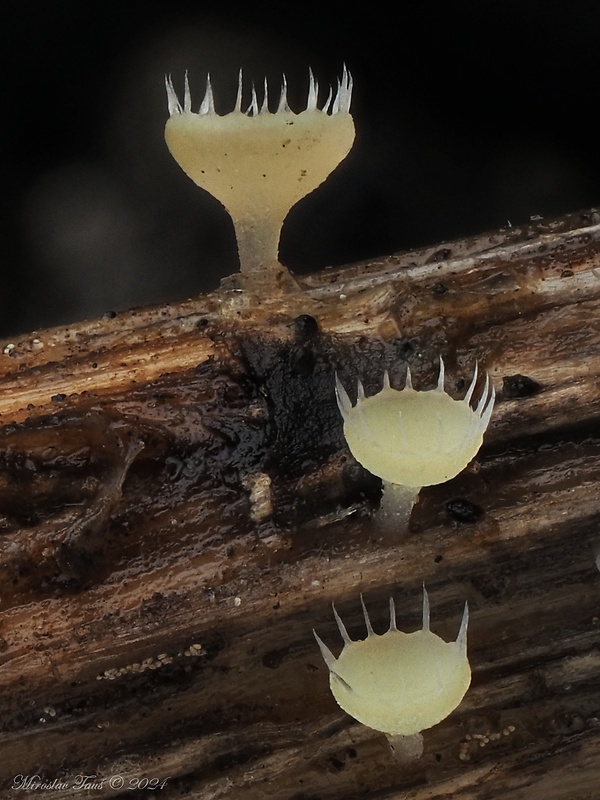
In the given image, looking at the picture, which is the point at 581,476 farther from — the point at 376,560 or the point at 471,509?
the point at 376,560

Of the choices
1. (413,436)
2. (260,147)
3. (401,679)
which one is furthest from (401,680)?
(260,147)

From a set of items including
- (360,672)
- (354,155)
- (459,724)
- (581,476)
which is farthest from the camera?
(354,155)

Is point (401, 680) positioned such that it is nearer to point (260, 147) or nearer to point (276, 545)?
point (276, 545)

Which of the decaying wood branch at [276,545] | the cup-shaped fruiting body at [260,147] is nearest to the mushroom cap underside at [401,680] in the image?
the decaying wood branch at [276,545]

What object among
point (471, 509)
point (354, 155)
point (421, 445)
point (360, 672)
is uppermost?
point (354, 155)

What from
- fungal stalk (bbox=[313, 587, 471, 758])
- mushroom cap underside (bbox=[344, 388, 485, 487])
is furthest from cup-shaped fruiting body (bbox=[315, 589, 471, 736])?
mushroom cap underside (bbox=[344, 388, 485, 487])

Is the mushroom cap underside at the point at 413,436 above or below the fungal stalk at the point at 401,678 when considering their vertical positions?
above

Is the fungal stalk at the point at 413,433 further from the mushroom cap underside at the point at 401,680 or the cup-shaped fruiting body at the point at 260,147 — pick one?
the cup-shaped fruiting body at the point at 260,147

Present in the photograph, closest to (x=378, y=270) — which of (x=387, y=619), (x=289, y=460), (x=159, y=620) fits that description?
→ (x=289, y=460)
